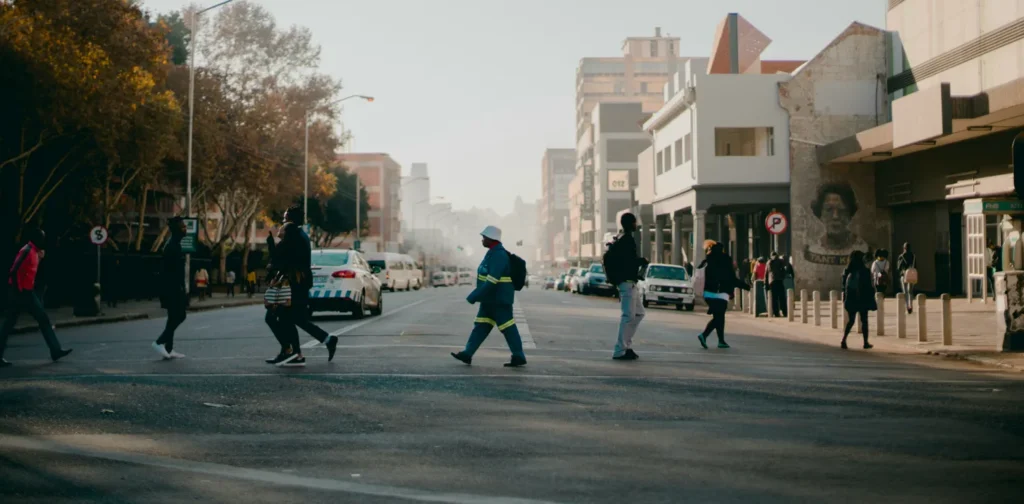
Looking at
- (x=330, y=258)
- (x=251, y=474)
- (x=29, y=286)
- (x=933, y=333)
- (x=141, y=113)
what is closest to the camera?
(x=251, y=474)

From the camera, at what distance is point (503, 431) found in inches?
326

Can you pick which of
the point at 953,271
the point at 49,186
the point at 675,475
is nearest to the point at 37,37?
the point at 49,186

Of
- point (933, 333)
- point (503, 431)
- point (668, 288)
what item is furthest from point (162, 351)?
point (668, 288)

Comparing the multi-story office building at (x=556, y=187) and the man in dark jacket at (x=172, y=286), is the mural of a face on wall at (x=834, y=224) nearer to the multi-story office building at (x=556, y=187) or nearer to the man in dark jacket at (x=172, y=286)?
the man in dark jacket at (x=172, y=286)

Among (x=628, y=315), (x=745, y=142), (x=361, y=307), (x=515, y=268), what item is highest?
(x=745, y=142)

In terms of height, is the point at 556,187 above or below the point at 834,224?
above

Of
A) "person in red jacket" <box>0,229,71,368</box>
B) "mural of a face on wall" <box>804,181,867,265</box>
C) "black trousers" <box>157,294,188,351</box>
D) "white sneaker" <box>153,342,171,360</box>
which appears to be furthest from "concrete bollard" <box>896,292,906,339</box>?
"mural of a face on wall" <box>804,181,867,265</box>

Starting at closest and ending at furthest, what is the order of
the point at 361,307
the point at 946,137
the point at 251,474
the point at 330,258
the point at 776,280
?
1. the point at 251,474
2. the point at 330,258
3. the point at 361,307
4. the point at 776,280
5. the point at 946,137

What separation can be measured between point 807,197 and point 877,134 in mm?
7185

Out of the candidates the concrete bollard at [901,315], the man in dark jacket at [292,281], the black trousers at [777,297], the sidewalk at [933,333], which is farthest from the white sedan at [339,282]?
the black trousers at [777,297]

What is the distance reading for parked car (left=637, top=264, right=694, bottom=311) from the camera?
40.0 m

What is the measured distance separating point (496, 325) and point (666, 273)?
28.7 m

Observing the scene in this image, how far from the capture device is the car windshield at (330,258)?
25.1 m

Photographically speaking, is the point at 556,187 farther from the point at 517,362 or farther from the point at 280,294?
the point at 517,362
